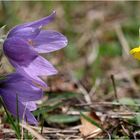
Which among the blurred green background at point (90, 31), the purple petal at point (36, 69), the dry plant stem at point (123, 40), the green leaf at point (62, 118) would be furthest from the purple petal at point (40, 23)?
the dry plant stem at point (123, 40)

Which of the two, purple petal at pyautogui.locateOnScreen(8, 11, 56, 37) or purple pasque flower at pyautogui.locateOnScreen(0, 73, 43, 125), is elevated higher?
purple petal at pyautogui.locateOnScreen(8, 11, 56, 37)

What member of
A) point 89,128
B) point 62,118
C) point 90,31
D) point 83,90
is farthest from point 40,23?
point 90,31

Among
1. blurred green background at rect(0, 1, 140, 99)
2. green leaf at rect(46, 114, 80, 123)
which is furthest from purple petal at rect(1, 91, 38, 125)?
blurred green background at rect(0, 1, 140, 99)

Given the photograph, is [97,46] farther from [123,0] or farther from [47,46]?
[47,46]

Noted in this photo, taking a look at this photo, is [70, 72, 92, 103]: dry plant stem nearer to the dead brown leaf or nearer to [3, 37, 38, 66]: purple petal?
the dead brown leaf

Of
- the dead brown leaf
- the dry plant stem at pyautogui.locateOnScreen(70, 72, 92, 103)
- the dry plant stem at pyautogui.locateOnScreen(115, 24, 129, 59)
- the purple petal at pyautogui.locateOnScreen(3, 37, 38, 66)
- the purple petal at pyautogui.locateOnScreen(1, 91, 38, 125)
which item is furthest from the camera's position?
the dry plant stem at pyautogui.locateOnScreen(115, 24, 129, 59)

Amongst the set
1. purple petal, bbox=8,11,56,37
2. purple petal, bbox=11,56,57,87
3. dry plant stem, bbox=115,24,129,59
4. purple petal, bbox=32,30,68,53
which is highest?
dry plant stem, bbox=115,24,129,59
